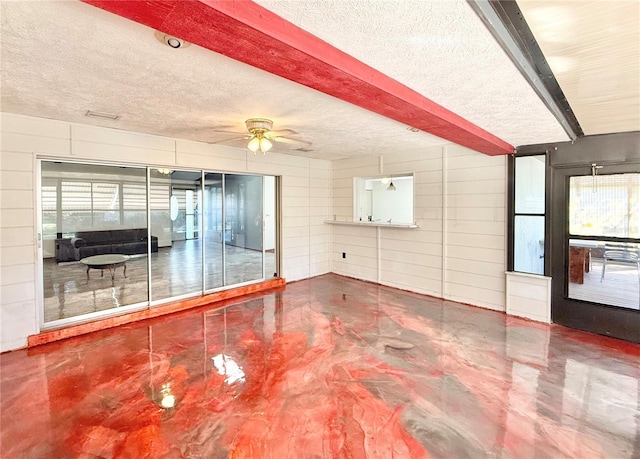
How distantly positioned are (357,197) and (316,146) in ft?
6.15

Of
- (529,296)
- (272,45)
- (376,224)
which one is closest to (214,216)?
(376,224)

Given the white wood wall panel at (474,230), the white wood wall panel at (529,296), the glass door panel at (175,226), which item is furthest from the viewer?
the glass door panel at (175,226)

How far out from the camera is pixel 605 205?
3.87 metres

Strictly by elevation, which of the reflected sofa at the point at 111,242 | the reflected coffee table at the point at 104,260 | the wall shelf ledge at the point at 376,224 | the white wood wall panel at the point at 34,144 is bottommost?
the reflected coffee table at the point at 104,260

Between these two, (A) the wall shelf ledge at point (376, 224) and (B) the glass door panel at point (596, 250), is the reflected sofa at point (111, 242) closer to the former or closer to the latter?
(A) the wall shelf ledge at point (376, 224)

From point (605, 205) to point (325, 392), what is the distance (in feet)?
13.5

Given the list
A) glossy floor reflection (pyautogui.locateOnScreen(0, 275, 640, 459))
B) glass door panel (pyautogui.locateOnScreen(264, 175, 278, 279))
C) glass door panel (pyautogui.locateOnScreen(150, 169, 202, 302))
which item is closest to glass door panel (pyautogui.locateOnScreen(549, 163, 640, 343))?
glossy floor reflection (pyautogui.locateOnScreen(0, 275, 640, 459))

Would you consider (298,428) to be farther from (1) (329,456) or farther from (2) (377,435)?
(2) (377,435)

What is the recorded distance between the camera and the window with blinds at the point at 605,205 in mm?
3709

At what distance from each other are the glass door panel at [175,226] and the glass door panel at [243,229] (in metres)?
0.68

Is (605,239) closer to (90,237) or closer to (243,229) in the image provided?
(243,229)

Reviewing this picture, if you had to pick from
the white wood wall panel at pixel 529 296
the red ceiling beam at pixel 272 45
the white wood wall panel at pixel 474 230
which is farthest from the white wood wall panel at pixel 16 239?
the white wood wall panel at pixel 529 296

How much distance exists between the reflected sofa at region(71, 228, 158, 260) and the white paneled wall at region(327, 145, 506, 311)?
411cm

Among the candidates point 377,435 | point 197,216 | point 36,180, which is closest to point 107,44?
point 36,180
